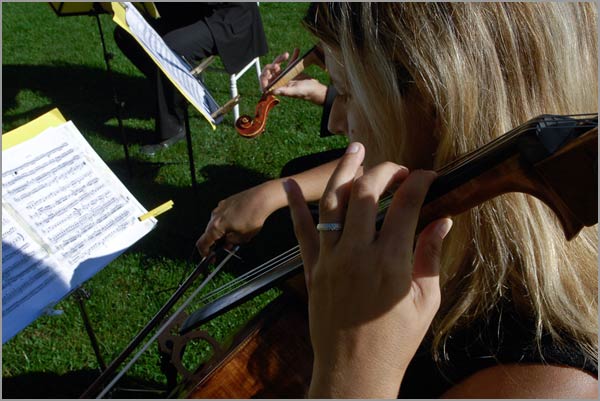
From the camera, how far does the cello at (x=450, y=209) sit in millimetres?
587

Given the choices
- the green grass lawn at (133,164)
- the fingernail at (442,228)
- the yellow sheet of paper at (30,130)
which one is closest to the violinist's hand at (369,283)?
the fingernail at (442,228)

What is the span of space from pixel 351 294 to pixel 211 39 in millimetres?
2925

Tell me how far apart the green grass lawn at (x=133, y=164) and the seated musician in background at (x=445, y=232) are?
572 millimetres

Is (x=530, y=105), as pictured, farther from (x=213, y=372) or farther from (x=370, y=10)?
(x=213, y=372)

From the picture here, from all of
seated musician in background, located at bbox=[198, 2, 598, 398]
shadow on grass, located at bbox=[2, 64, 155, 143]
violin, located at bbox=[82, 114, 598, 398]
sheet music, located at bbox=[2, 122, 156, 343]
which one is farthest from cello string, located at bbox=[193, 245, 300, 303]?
shadow on grass, located at bbox=[2, 64, 155, 143]

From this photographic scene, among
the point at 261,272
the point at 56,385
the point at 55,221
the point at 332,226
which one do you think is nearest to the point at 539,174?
the point at 332,226

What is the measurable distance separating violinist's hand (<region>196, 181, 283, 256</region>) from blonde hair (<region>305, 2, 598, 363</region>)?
636mm

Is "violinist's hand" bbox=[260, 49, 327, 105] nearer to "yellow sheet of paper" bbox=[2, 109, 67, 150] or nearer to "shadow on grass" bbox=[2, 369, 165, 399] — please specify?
"yellow sheet of paper" bbox=[2, 109, 67, 150]

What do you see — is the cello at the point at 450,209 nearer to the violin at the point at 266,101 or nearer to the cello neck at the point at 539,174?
the cello neck at the point at 539,174

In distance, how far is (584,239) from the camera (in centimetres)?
88

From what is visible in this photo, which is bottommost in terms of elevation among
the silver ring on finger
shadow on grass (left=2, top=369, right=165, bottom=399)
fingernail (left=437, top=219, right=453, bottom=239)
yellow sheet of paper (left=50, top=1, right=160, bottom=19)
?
shadow on grass (left=2, top=369, right=165, bottom=399)

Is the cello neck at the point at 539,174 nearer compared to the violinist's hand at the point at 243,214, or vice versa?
the cello neck at the point at 539,174

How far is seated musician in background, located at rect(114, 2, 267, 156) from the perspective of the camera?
3271mm

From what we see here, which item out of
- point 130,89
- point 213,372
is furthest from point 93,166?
point 130,89
